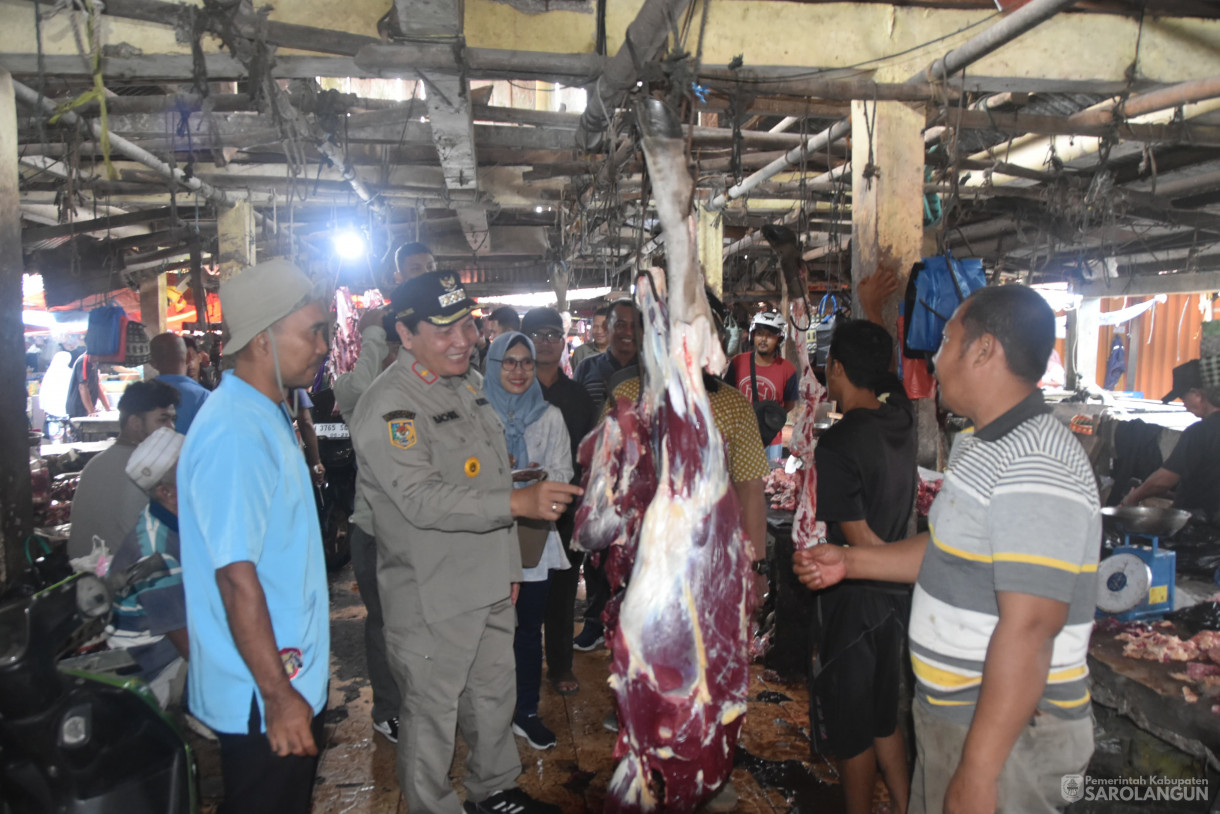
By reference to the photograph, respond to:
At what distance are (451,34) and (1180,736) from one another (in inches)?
173

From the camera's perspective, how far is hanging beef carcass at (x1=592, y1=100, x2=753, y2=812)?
1827 mm

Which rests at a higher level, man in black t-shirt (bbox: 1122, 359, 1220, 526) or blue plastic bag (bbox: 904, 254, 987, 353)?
blue plastic bag (bbox: 904, 254, 987, 353)

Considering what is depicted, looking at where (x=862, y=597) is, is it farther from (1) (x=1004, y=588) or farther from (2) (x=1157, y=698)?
(2) (x=1157, y=698)

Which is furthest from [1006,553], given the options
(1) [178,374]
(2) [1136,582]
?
(1) [178,374]

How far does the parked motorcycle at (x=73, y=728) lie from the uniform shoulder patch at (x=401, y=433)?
3.20ft

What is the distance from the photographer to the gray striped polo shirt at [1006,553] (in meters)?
1.56

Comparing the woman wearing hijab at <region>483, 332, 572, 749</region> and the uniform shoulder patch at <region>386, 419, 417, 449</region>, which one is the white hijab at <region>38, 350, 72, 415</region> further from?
the uniform shoulder patch at <region>386, 419, 417, 449</region>

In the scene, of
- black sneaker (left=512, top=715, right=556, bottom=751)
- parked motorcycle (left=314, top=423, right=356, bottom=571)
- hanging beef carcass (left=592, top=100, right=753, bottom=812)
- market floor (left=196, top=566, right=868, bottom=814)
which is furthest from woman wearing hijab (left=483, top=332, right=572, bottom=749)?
parked motorcycle (left=314, top=423, right=356, bottom=571)

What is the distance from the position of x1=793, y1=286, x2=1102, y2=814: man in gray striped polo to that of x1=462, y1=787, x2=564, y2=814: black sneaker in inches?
63.7

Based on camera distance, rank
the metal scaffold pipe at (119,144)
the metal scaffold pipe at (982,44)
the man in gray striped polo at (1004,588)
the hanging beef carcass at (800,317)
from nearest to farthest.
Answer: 1. the man in gray striped polo at (1004,588)
2. the metal scaffold pipe at (982,44)
3. the hanging beef carcass at (800,317)
4. the metal scaffold pipe at (119,144)

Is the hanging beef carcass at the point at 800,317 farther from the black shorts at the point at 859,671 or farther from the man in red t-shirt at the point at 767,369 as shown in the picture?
the man in red t-shirt at the point at 767,369

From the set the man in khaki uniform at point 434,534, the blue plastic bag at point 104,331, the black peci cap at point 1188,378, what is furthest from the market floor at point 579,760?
the blue plastic bag at point 104,331

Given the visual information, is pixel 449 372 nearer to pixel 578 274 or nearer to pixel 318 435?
pixel 318 435

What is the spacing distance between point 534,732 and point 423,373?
2094 millimetres
